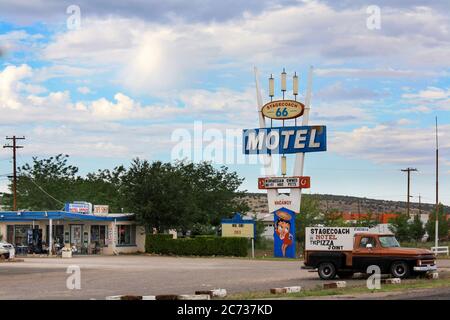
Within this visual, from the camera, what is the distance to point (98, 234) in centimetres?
6725

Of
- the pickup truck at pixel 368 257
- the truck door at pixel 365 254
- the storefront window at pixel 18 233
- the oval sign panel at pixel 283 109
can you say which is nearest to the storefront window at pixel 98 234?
the storefront window at pixel 18 233

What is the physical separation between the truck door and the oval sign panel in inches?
1110

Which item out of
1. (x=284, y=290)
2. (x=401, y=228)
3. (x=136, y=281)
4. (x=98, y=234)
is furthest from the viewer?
(x=401, y=228)

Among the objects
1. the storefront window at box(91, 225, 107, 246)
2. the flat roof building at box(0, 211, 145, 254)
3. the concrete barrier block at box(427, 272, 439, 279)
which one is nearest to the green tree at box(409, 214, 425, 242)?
the flat roof building at box(0, 211, 145, 254)

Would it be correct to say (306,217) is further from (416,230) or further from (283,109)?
(283,109)

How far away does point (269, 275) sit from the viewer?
116 feet

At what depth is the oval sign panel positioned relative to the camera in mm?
58469

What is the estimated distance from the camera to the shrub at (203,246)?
2352 inches

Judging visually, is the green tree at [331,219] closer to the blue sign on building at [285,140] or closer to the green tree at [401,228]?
the green tree at [401,228]

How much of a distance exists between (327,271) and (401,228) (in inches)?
2446

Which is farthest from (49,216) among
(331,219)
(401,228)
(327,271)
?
(401,228)
